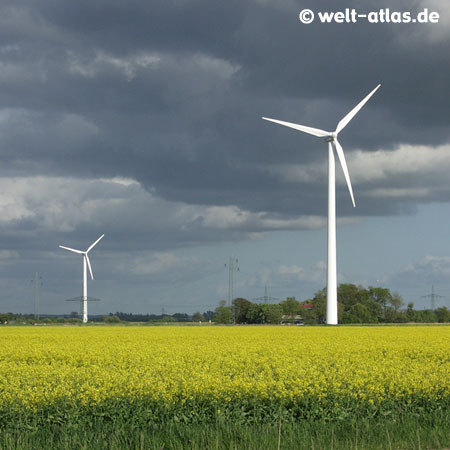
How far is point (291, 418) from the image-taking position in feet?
52.8

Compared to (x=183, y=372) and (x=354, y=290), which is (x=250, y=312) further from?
(x=183, y=372)

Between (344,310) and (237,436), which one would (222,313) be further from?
(237,436)

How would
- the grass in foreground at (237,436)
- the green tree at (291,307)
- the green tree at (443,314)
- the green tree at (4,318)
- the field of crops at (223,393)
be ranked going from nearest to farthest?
the grass in foreground at (237,436) → the field of crops at (223,393) → the green tree at (4,318) → the green tree at (443,314) → the green tree at (291,307)

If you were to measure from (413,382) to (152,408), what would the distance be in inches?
317

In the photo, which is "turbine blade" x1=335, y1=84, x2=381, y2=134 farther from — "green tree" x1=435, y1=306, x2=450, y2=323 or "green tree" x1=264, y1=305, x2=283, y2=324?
"green tree" x1=435, y1=306, x2=450, y2=323

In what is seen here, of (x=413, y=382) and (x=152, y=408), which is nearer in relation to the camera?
(x=152, y=408)

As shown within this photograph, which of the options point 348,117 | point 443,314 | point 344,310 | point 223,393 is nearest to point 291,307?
point 344,310

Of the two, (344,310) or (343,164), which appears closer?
(343,164)

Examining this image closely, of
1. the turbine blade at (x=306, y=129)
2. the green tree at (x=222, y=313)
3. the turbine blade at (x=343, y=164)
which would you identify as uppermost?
the turbine blade at (x=306, y=129)

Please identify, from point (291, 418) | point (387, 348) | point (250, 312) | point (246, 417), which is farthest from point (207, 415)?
point (250, 312)

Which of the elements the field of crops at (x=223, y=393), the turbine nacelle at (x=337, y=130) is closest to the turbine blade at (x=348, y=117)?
the turbine nacelle at (x=337, y=130)

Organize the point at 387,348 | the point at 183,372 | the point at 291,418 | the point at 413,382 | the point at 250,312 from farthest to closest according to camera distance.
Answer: the point at 250,312 → the point at 387,348 → the point at 183,372 → the point at 413,382 → the point at 291,418

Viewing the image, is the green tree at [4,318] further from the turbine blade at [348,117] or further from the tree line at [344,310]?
the turbine blade at [348,117]

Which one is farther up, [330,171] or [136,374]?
[330,171]
